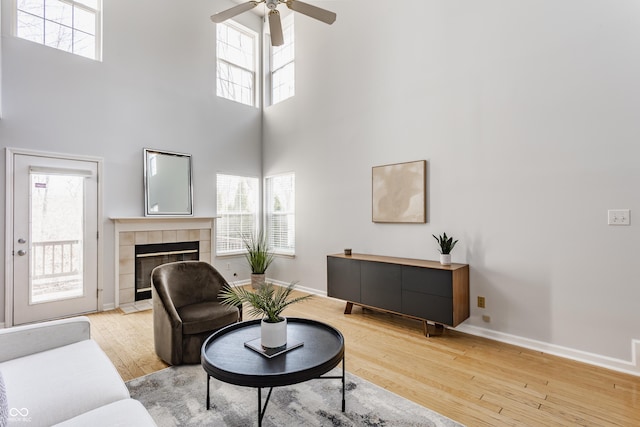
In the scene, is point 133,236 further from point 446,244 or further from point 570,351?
point 570,351

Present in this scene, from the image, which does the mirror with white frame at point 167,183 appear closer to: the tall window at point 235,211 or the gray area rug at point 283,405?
the tall window at point 235,211

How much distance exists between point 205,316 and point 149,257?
2.62 metres

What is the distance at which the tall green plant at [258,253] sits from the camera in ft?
18.0

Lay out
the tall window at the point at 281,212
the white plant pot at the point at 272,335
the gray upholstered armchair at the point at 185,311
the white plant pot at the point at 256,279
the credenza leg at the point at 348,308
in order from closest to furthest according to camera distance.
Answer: the white plant pot at the point at 272,335 → the gray upholstered armchair at the point at 185,311 → the credenza leg at the point at 348,308 → the white plant pot at the point at 256,279 → the tall window at the point at 281,212

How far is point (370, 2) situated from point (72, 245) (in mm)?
5115

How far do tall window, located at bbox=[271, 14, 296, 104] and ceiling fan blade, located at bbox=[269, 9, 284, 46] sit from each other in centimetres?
242

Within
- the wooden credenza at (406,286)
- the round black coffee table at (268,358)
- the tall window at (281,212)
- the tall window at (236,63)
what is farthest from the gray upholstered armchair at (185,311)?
the tall window at (236,63)

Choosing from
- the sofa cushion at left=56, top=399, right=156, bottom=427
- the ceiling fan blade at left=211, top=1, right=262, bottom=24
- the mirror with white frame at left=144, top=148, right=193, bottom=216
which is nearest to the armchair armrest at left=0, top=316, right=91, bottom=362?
the sofa cushion at left=56, top=399, right=156, bottom=427

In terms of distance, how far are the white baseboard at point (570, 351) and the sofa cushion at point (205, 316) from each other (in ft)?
8.26

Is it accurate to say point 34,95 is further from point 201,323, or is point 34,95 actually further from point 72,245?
point 201,323

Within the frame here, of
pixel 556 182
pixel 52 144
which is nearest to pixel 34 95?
pixel 52 144

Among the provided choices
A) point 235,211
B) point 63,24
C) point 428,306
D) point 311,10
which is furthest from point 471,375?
point 63,24

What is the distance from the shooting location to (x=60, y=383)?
1531mm

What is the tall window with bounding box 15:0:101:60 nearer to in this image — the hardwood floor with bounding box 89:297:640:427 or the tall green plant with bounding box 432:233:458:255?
the hardwood floor with bounding box 89:297:640:427
